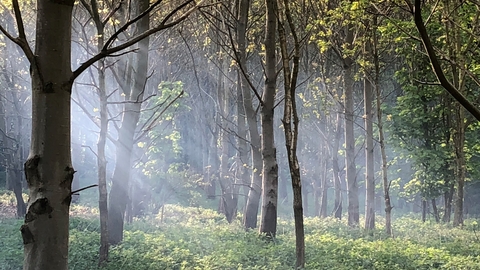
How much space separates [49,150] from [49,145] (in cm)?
2

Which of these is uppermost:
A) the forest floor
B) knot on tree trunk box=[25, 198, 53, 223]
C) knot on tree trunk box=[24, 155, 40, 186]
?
knot on tree trunk box=[24, 155, 40, 186]

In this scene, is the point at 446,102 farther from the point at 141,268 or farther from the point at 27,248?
the point at 27,248

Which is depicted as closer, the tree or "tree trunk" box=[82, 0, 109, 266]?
the tree

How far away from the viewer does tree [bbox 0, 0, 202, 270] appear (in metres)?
1.88

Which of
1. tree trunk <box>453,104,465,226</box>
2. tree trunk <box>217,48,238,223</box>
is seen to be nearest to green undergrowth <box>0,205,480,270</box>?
tree trunk <box>453,104,465,226</box>

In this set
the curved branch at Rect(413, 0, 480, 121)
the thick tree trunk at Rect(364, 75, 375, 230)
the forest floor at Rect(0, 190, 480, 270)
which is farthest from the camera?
the thick tree trunk at Rect(364, 75, 375, 230)

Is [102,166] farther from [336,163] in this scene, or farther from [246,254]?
[336,163]

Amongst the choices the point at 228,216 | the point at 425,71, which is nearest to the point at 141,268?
the point at 228,216

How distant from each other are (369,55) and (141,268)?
954 centimetres

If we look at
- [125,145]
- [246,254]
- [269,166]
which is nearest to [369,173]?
[269,166]

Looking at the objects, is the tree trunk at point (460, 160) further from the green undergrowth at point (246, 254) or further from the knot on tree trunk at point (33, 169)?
the knot on tree trunk at point (33, 169)

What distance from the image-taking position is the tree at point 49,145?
188cm

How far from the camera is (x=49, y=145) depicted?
1.93 metres

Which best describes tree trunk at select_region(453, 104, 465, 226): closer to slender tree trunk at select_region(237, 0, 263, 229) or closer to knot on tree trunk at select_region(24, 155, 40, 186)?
slender tree trunk at select_region(237, 0, 263, 229)
